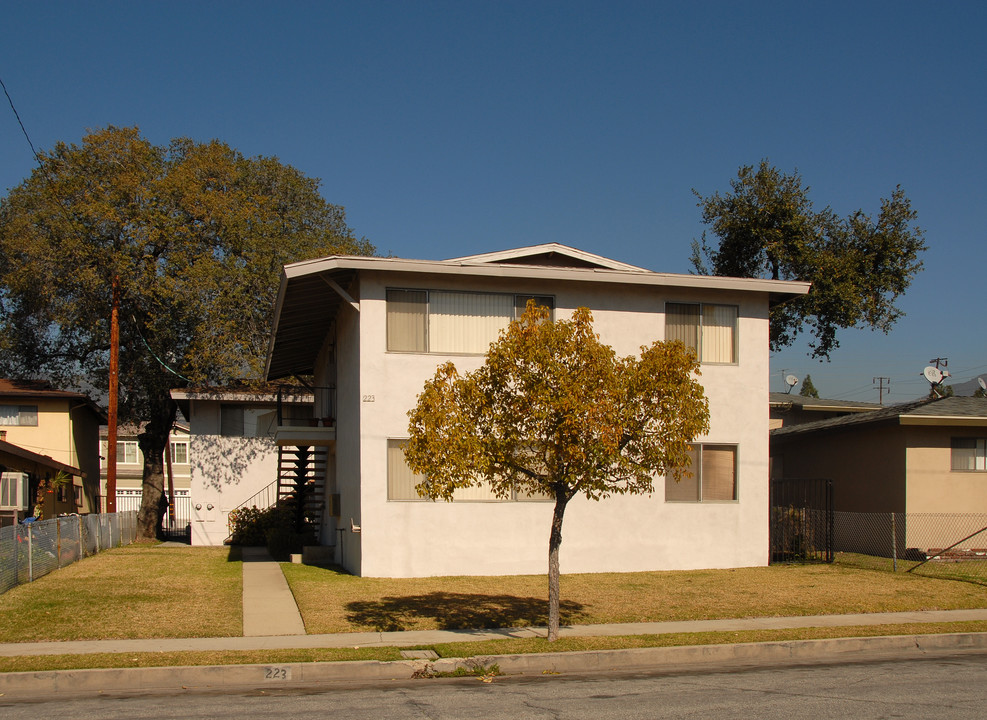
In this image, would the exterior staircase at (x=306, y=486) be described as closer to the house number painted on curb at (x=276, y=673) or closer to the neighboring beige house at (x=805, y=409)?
the house number painted on curb at (x=276, y=673)

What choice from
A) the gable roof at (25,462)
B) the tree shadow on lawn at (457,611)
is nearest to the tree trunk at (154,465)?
the gable roof at (25,462)

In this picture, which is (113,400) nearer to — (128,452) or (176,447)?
(176,447)

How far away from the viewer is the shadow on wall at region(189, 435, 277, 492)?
28969 mm

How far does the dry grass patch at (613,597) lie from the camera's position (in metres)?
13.4

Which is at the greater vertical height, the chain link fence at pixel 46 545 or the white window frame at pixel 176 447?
the chain link fence at pixel 46 545

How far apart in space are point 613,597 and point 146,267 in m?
23.0

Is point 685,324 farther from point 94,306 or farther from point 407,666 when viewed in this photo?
point 94,306

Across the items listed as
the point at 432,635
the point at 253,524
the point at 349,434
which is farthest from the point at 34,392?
the point at 432,635

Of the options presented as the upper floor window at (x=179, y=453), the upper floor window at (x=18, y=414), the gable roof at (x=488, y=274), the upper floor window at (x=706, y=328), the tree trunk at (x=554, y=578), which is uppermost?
the gable roof at (x=488, y=274)

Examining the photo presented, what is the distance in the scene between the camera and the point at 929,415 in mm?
22219

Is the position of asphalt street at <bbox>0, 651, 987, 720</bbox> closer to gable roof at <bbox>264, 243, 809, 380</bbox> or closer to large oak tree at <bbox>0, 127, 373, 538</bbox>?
gable roof at <bbox>264, 243, 809, 380</bbox>

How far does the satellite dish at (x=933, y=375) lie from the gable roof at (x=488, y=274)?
715cm

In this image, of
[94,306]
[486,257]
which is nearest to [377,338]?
[486,257]

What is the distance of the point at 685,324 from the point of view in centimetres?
1981
